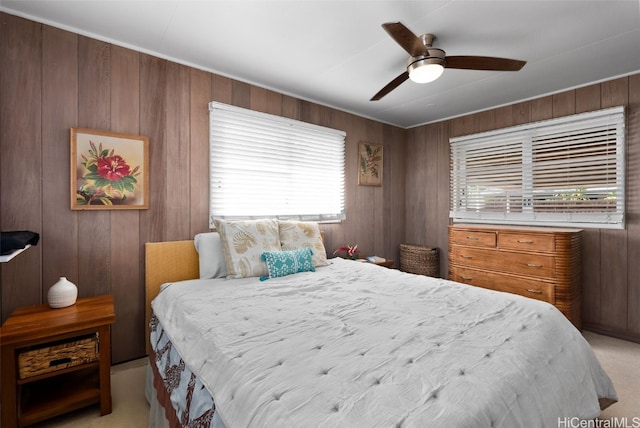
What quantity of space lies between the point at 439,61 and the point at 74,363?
2941mm

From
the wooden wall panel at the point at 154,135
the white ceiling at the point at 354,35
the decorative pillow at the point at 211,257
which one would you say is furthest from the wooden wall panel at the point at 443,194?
the wooden wall panel at the point at 154,135

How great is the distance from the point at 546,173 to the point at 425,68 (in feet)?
7.68

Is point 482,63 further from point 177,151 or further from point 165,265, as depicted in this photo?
point 165,265

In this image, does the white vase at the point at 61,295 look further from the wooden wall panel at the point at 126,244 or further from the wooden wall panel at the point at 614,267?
the wooden wall panel at the point at 614,267

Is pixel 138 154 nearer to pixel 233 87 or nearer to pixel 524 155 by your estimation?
pixel 233 87

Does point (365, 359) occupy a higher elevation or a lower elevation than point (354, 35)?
lower

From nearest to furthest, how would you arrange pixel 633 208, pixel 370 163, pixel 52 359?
pixel 52 359 < pixel 633 208 < pixel 370 163

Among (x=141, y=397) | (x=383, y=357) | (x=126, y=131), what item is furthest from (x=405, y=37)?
(x=141, y=397)

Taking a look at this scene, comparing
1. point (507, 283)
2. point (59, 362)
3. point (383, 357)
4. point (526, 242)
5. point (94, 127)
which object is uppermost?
point (94, 127)

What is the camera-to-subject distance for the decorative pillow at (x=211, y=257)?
2.43 metres

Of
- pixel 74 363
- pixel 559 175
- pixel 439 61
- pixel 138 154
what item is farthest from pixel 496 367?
pixel 559 175

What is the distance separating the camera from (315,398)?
893mm

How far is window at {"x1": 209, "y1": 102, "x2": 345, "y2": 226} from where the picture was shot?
2881 mm

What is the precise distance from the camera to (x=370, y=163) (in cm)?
421
